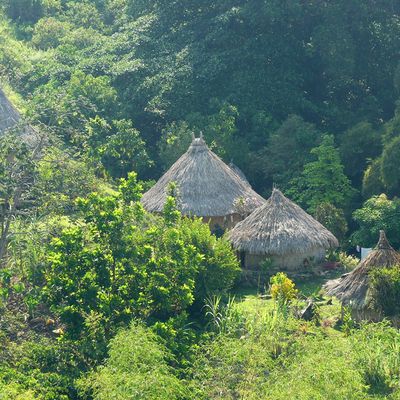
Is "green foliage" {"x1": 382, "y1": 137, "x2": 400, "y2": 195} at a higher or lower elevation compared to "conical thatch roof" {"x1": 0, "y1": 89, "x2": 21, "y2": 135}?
lower

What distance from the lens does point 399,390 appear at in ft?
53.8

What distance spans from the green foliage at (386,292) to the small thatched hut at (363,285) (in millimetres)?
225

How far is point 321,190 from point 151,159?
221 inches

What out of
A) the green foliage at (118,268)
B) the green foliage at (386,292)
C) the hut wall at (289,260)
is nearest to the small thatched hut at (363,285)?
the green foliage at (386,292)

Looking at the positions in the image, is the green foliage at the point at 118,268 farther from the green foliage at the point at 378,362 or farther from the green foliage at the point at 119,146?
the green foliage at the point at 119,146

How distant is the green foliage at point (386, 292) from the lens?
19.1 meters

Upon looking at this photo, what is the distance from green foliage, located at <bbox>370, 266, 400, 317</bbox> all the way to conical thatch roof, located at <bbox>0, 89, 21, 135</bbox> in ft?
36.0

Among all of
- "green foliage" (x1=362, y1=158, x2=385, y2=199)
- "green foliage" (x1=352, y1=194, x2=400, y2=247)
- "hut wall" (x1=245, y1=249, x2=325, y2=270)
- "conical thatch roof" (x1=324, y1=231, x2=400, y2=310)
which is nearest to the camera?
"conical thatch roof" (x1=324, y1=231, x2=400, y2=310)

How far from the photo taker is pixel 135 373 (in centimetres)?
1587

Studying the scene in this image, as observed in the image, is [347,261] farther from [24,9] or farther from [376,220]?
[24,9]

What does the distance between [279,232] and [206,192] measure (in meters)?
2.84

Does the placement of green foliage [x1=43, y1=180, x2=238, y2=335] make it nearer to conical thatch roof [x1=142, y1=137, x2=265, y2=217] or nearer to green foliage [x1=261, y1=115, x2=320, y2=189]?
conical thatch roof [x1=142, y1=137, x2=265, y2=217]

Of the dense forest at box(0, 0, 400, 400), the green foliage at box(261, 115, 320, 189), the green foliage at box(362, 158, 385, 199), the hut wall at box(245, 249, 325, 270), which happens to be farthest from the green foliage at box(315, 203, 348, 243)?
the green foliage at box(261, 115, 320, 189)

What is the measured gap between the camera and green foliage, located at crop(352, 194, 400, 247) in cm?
2606
